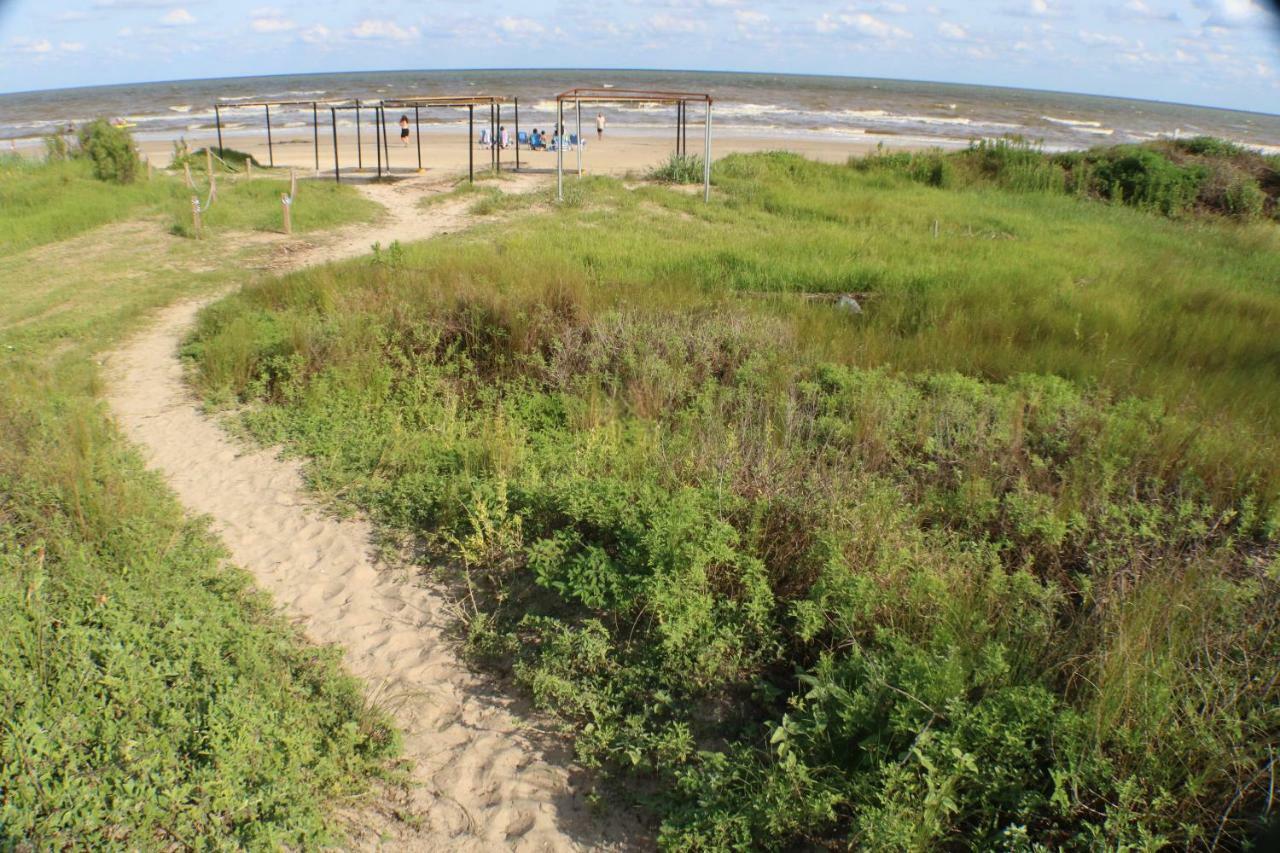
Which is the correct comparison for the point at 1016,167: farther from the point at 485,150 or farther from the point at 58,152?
the point at 58,152

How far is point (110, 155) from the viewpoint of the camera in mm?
17000

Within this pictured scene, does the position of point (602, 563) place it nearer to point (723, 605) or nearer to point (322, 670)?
point (723, 605)

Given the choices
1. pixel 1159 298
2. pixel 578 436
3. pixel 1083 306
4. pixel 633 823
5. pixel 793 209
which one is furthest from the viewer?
pixel 793 209

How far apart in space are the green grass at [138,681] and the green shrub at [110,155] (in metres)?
12.9

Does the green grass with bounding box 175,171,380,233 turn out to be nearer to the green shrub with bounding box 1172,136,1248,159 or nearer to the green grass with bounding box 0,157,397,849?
the green grass with bounding box 0,157,397,849

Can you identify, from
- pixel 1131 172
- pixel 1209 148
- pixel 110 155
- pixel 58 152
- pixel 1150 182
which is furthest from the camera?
pixel 1209 148

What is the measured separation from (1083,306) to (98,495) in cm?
853

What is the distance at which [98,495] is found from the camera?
502 cm

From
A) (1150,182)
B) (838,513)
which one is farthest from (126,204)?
(1150,182)

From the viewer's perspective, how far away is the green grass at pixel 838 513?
304cm

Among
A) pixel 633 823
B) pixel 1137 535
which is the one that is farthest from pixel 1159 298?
pixel 633 823

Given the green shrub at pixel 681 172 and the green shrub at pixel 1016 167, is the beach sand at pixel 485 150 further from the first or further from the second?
the green shrub at pixel 1016 167

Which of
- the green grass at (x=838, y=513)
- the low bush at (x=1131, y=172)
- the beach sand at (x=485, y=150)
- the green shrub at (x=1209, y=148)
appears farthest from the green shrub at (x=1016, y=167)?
the green grass at (x=838, y=513)

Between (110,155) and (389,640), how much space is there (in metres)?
16.9
